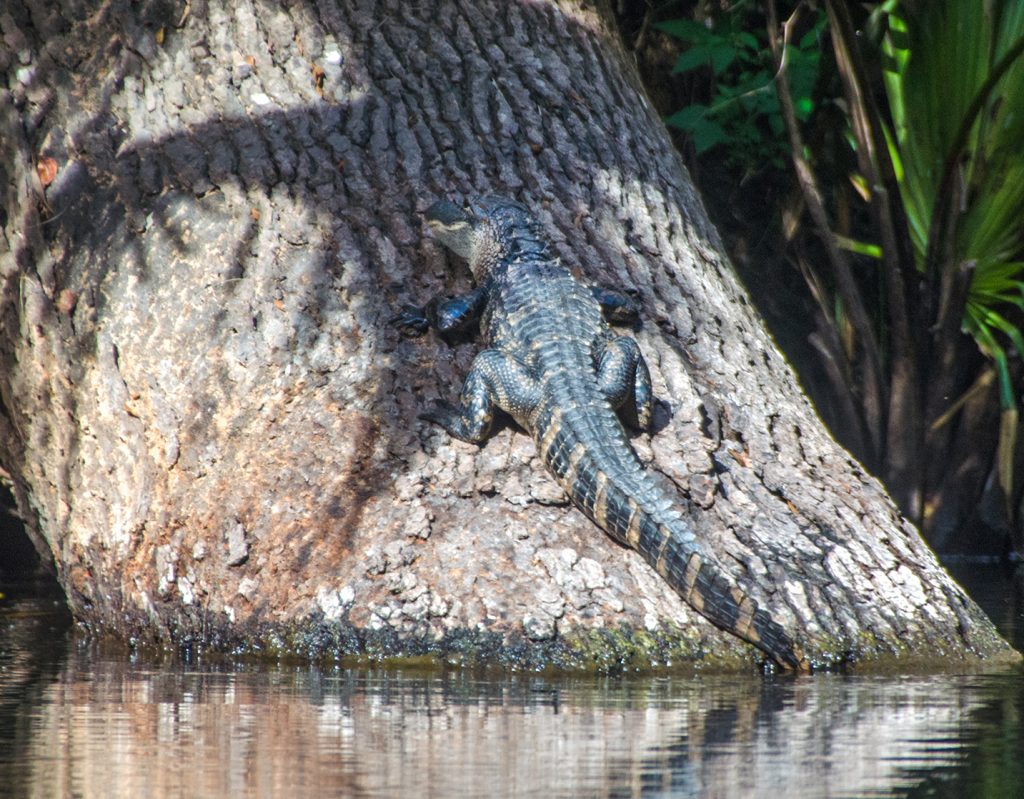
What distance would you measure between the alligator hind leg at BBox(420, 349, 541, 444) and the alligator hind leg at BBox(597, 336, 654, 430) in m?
0.25

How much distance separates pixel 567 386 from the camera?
13.3 feet

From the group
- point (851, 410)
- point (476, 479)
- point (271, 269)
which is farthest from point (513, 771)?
point (851, 410)

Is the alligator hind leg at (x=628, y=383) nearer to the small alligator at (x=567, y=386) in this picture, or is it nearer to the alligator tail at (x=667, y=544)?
the small alligator at (x=567, y=386)

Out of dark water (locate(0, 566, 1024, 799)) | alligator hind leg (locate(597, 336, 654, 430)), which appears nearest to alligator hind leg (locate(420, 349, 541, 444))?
alligator hind leg (locate(597, 336, 654, 430))

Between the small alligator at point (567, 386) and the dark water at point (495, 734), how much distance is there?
1.26 feet

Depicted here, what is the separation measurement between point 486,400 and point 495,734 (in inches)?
64.0

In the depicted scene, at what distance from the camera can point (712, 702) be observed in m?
2.98

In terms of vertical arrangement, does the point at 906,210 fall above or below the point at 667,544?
above

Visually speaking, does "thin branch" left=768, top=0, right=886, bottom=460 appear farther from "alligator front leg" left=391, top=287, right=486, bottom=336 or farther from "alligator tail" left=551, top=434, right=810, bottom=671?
"alligator tail" left=551, top=434, right=810, bottom=671

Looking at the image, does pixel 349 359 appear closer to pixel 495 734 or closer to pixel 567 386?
pixel 567 386

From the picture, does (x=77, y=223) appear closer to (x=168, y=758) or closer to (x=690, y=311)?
(x=690, y=311)

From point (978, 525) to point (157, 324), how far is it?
16.5ft

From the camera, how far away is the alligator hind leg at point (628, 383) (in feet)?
13.4

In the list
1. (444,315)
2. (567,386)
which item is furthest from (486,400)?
(444,315)
